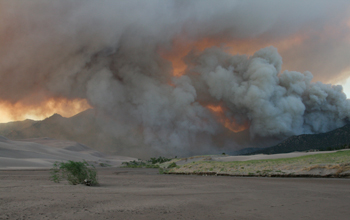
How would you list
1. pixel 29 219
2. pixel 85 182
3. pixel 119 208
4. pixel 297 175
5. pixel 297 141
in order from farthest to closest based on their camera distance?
pixel 297 141, pixel 297 175, pixel 85 182, pixel 119 208, pixel 29 219

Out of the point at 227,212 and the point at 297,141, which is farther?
the point at 297,141

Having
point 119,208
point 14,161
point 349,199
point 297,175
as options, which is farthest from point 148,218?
point 14,161

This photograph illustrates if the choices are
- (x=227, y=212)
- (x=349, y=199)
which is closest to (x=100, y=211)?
(x=227, y=212)

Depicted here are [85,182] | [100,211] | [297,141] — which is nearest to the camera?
[100,211]

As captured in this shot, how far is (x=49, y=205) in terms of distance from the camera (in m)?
6.08

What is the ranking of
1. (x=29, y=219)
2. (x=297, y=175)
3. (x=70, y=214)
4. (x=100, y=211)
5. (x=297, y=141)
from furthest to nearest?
(x=297, y=141)
(x=297, y=175)
(x=100, y=211)
(x=70, y=214)
(x=29, y=219)

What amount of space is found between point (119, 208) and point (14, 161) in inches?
2161

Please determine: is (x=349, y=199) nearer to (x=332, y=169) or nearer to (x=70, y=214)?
(x=70, y=214)

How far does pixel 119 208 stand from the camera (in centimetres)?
595

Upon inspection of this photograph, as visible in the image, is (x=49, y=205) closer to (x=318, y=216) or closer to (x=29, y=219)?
(x=29, y=219)

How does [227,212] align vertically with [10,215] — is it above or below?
below

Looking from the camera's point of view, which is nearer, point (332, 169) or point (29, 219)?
point (29, 219)

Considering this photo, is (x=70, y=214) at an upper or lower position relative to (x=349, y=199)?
upper

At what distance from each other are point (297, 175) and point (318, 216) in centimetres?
1385
